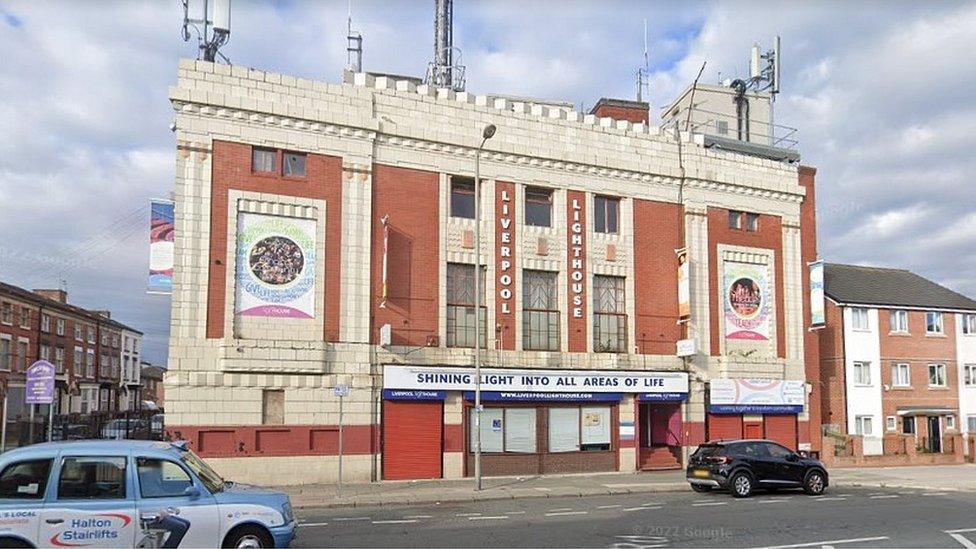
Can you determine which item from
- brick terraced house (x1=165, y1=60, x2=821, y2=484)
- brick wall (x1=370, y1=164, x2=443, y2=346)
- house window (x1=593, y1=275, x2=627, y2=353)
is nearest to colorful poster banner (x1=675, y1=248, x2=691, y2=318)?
brick terraced house (x1=165, y1=60, x2=821, y2=484)

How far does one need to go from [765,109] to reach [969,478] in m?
19.5

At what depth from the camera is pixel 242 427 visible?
2202 cm

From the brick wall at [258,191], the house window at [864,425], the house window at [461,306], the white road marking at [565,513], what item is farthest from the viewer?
the house window at [864,425]

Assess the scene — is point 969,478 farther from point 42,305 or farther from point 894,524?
point 42,305

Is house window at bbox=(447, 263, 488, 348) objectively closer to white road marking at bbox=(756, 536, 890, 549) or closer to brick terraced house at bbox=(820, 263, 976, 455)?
white road marking at bbox=(756, 536, 890, 549)

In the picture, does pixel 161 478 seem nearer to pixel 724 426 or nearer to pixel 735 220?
pixel 724 426

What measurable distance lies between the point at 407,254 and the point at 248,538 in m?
15.4

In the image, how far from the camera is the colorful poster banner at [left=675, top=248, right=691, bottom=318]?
2838 cm

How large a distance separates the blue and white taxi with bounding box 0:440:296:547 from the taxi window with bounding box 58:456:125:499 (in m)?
0.01

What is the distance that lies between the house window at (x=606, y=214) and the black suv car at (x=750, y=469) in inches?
369

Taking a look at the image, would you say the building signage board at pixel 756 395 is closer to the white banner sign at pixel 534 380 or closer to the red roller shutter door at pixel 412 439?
the white banner sign at pixel 534 380

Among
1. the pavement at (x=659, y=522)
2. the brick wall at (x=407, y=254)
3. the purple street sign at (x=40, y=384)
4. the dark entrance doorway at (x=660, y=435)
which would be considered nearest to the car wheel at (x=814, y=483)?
the pavement at (x=659, y=522)

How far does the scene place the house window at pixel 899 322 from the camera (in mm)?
37938

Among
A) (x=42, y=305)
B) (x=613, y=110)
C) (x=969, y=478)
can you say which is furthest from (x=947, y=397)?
(x=42, y=305)
